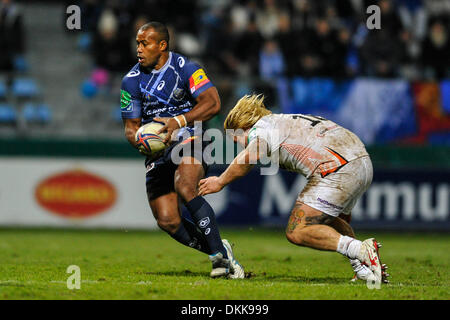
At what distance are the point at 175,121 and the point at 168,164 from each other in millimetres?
551

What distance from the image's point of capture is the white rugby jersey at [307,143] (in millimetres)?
7262

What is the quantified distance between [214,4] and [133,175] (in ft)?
20.6

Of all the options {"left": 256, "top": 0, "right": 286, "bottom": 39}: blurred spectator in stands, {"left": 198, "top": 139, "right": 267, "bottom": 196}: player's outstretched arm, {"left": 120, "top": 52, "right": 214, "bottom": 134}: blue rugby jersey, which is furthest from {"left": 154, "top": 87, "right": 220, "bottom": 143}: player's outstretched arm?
{"left": 256, "top": 0, "right": 286, "bottom": 39}: blurred spectator in stands

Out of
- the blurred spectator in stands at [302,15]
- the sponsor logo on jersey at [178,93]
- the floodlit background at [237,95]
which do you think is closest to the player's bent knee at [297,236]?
the sponsor logo on jersey at [178,93]

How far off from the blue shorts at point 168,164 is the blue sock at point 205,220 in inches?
18.7

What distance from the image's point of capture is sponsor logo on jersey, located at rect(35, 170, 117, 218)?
15078 mm

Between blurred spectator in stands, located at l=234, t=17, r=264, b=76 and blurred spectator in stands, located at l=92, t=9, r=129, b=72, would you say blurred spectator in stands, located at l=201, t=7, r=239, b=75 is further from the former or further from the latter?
blurred spectator in stands, located at l=92, t=9, r=129, b=72

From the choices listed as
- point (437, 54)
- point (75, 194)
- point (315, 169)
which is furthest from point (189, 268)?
point (437, 54)

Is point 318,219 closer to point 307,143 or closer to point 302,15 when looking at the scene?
point 307,143

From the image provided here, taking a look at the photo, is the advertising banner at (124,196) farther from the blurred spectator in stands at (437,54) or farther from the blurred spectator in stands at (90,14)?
the blurred spectator in stands at (90,14)

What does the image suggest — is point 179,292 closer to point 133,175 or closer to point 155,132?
point 155,132

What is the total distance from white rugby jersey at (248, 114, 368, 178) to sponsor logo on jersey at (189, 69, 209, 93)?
3.25 feet

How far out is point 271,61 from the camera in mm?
17250
